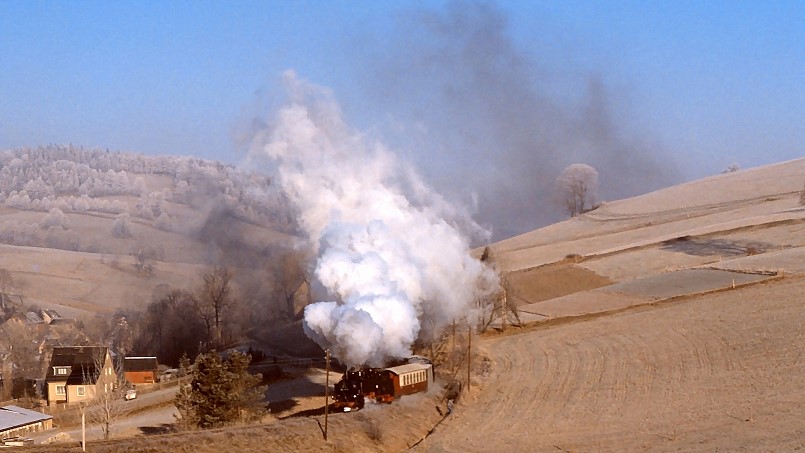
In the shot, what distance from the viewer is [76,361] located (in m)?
61.3

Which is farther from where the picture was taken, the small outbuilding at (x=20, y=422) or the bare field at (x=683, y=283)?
the bare field at (x=683, y=283)

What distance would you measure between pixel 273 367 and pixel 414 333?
1921 centimetres

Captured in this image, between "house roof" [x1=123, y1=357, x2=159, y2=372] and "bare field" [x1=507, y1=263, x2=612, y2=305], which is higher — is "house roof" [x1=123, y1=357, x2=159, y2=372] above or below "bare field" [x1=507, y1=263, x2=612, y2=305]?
below

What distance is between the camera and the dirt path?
28.7 m

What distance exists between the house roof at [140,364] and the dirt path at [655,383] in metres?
27.8

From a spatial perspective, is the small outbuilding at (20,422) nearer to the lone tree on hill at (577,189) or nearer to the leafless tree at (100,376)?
the leafless tree at (100,376)

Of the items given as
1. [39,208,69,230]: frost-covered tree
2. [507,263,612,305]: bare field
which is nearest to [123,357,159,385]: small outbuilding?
[507,263,612,305]: bare field

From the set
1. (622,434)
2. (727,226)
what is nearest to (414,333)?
(622,434)

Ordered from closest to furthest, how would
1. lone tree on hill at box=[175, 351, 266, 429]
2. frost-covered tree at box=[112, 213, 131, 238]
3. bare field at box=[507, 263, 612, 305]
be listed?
lone tree on hill at box=[175, 351, 266, 429] < bare field at box=[507, 263, 612, 305] < frost-covered tree at box=[112, 213, 131, 238]

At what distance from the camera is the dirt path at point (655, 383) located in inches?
1131

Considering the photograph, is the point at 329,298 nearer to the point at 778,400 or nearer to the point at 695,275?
the point at 778,400

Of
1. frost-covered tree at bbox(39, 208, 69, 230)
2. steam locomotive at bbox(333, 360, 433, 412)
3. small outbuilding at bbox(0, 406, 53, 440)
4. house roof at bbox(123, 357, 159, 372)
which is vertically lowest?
small outbuilding at bbox(0, 406, 53, 440)

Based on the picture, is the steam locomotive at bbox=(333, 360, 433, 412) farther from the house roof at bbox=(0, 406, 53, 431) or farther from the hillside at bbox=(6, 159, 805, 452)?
the house roof at bbox=(0, 406, 53, 431)

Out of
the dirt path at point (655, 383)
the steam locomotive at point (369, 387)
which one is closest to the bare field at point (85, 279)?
the dirt path at point (655, 383)
